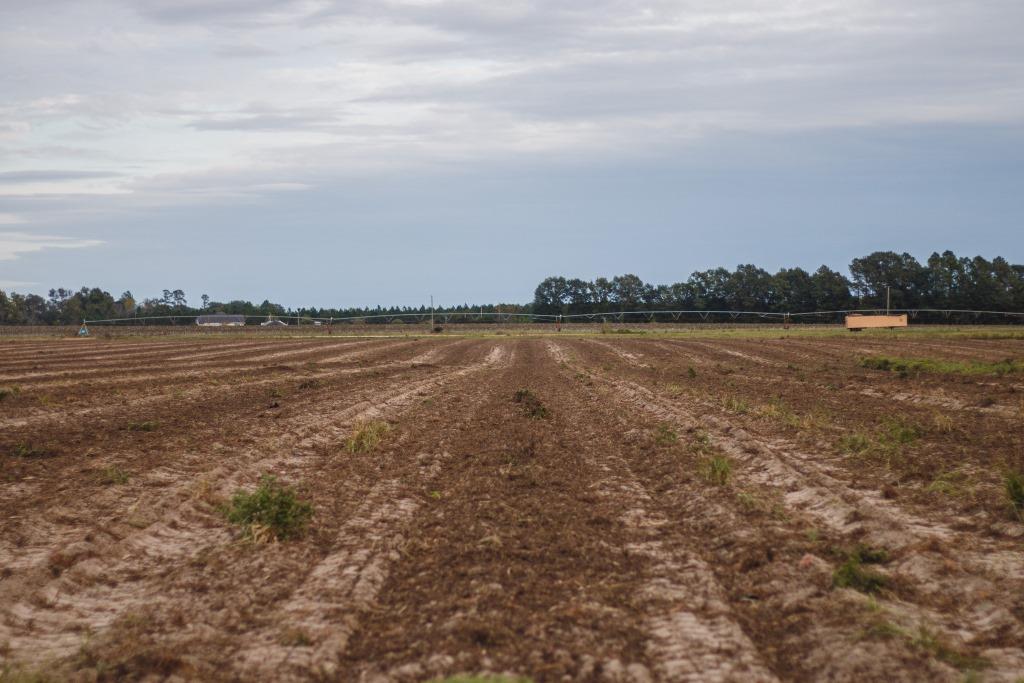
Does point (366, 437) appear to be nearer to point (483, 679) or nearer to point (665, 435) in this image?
point (665, 435)

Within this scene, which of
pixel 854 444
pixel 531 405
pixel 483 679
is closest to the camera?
pixel 483 679

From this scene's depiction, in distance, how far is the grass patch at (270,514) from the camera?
8.74 meters

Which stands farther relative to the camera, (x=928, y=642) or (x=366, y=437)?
(x=366, y=437)

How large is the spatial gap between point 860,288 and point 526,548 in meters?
141

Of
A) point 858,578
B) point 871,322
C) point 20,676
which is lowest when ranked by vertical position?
point 20,676

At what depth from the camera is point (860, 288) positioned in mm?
138500

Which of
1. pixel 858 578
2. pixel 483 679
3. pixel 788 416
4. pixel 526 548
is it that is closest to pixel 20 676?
pixel 483 679

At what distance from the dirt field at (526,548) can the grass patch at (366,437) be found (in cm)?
38

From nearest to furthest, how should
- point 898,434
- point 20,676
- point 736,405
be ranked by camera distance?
point 20,676, point 898,434, point 736,405

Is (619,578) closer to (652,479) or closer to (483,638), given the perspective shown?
(483,638)

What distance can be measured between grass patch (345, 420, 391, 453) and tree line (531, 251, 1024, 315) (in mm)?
123680

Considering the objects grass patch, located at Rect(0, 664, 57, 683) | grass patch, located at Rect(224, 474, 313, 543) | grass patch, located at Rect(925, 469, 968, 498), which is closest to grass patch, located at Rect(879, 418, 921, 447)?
grass patch, located at Rect(925, 469, 968, 498)

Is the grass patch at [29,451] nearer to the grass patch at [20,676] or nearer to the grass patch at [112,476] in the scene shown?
the grass patch at [112,476]

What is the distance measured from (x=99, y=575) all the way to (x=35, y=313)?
687ft
